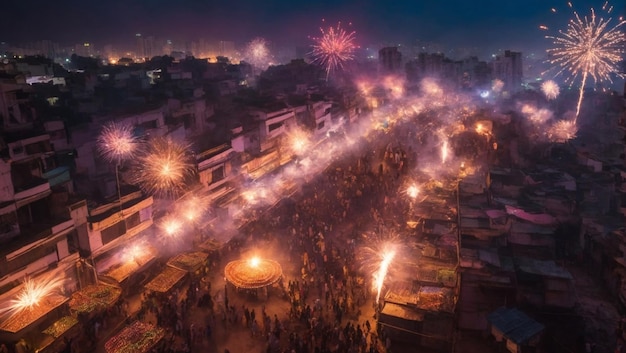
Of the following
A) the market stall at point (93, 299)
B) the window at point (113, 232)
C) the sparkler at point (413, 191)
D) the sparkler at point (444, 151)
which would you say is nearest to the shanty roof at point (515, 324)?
the sparkler at point (413, 191)

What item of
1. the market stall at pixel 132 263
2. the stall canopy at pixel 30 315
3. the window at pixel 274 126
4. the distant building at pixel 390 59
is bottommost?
the market stall at pixel 132 263

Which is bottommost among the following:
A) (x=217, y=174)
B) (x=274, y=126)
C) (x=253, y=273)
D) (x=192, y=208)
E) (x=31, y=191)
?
(x=253, y=273)

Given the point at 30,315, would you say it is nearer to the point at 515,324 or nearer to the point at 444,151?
the point at 515,324

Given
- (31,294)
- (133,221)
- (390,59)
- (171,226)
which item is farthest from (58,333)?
(390,59)

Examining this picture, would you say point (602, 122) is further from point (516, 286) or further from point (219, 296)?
point (219, 296)

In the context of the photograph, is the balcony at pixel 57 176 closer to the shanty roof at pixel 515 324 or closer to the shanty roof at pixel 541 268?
the shanty roof at pixel 515 324

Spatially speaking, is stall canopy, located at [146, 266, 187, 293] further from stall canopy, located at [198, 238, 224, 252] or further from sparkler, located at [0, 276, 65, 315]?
sparkler, located at [0, 276, 65, 315]

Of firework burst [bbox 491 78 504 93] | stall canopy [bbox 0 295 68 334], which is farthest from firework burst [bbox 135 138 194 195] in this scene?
firework burst [bbox 491 78 504 93]
